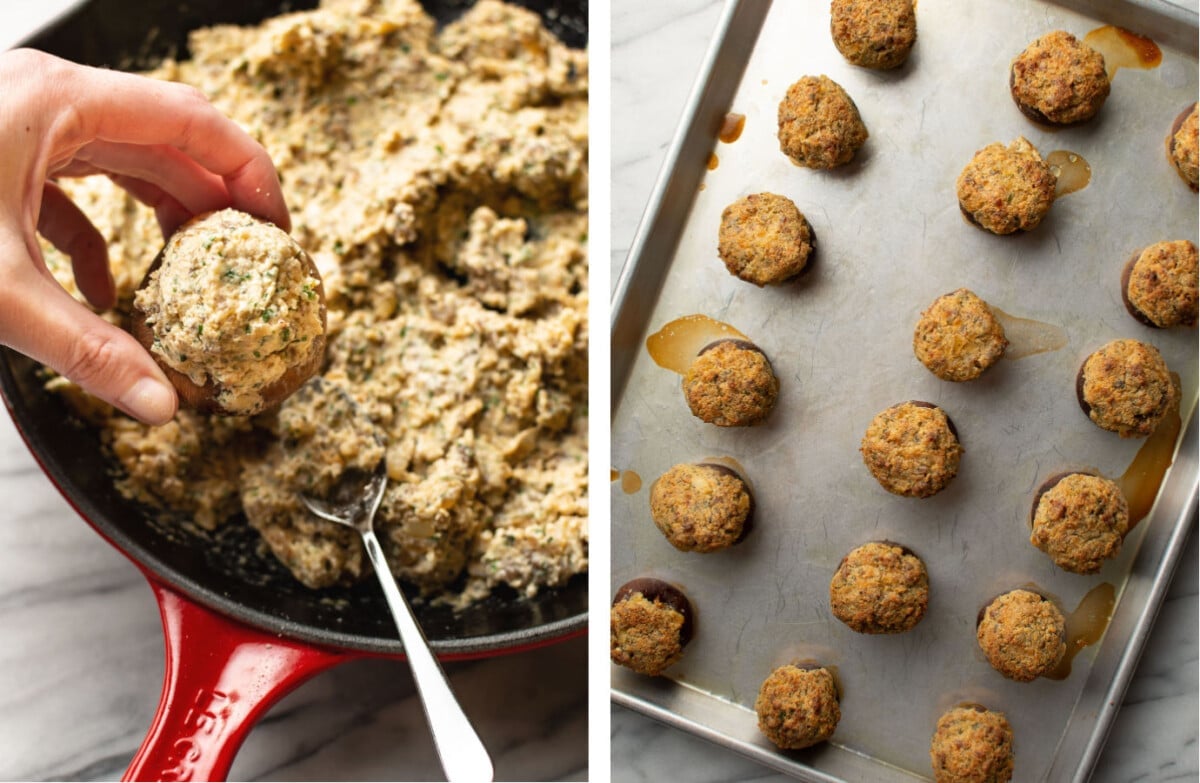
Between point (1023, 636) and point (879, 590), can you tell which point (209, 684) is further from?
point (1023, 636)

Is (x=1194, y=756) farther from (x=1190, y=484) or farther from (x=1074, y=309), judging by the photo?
(x=1074, y=309)

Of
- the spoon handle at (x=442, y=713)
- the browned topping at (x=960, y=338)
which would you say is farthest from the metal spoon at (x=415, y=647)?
the browned topping at (x=960, y=338)

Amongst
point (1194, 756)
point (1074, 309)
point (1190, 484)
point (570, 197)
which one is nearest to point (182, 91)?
point (570, 197)

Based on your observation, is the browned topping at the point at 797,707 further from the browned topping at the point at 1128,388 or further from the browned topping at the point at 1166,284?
the browned topping at the point at 1166,284

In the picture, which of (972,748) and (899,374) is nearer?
(972,748)

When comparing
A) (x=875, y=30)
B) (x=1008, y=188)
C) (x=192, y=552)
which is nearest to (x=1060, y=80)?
(x=1008, y=188)

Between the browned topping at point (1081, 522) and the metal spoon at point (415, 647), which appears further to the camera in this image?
the browned topping at point (1081, 522)
